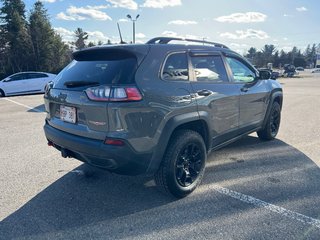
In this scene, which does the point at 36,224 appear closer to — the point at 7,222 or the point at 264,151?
the point at 7,222

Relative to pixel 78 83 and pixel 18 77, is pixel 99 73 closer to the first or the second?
pixel 78 83

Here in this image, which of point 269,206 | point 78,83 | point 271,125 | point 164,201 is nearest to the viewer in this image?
point 78,83

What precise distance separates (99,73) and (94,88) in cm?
23

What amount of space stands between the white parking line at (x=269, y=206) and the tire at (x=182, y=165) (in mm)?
368

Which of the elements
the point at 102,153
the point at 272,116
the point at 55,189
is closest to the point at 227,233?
the point at 102,153

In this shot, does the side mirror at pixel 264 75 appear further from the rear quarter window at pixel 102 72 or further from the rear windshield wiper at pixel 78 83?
the rear windshield wiper at pixel 78 83

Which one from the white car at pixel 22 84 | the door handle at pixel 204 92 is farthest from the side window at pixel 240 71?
the white car at pixel 22 84

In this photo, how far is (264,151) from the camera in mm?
5109

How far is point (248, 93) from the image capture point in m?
4.52

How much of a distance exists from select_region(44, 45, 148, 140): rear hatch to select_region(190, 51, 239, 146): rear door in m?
0.84

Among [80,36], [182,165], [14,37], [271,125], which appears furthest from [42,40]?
[182,165]

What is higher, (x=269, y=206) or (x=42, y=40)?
(x=42, y=40)

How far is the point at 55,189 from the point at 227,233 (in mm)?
2213

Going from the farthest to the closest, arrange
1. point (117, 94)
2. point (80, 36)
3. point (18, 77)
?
point (80, 36) → point (18, 77) → point (117, 94)
